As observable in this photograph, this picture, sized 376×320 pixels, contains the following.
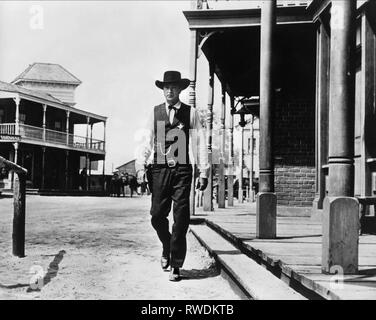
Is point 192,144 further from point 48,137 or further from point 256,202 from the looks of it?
point 48,137

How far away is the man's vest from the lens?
4379mm

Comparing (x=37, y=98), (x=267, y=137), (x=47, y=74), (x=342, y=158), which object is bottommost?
(x=342, y=158)

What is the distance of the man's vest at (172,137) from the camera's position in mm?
4379

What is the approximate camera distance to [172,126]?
4473 mm

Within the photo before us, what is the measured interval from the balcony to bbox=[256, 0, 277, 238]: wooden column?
23921mm

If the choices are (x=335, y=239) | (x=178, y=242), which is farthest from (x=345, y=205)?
(x=178, y=242)

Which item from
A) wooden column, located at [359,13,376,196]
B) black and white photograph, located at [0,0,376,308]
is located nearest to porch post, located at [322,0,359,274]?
black and white photograph, located at [0,0,376,308]

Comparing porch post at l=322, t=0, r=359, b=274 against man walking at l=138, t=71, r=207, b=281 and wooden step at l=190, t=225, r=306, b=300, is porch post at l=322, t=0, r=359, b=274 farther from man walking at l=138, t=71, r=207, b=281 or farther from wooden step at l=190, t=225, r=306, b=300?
man walking at l=138, t=71, r=207, b=281

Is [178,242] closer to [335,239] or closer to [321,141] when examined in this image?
[335,239]

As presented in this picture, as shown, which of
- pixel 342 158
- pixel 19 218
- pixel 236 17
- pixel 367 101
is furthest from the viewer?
pixel 236 17

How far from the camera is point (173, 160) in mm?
4375

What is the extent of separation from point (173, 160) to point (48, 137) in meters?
29.3

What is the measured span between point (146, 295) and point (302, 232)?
3037 mm

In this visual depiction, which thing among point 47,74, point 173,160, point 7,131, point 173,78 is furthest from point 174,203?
point 47,74
